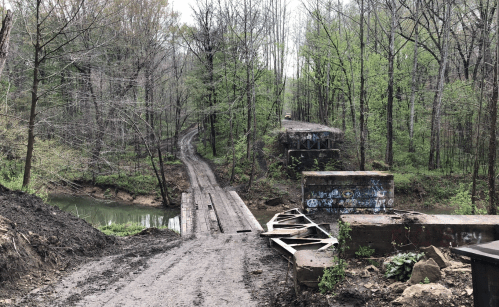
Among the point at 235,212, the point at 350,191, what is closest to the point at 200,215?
the point at 235,212

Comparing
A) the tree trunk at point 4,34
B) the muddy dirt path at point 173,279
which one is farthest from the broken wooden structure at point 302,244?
the tree trunk at point 4,34

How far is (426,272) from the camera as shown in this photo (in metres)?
3.53

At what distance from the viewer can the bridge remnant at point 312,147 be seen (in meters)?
20.9

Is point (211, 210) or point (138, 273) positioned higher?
point (138, 273)

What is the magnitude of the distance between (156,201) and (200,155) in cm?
1170

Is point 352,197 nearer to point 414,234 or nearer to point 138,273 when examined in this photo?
point 414,234

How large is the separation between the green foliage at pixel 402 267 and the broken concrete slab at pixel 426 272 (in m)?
0.23

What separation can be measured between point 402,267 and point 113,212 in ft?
60.1

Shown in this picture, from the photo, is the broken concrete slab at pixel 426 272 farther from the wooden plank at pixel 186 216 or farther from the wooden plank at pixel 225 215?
the wooden plank at pixel 186 216

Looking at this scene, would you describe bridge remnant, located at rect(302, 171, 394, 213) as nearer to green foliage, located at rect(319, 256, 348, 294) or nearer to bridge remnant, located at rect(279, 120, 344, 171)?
green foliage, located at rect(319, 256, 348, 294)

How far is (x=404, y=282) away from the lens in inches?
146

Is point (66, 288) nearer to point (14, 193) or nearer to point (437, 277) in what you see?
point (14, 193)

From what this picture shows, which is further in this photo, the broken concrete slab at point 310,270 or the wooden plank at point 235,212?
the wooden plank at point 235,212

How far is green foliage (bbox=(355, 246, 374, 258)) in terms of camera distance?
183 inches
